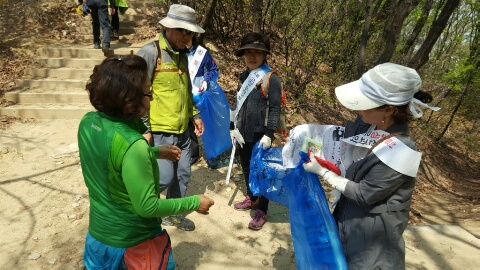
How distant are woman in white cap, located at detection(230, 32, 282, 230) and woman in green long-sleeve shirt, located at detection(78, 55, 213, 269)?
1.32m

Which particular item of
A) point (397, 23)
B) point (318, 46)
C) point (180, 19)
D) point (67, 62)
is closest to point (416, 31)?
point (318, 46)

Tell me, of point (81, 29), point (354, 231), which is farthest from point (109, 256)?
point (81, 29)

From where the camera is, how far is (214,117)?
11.8ft

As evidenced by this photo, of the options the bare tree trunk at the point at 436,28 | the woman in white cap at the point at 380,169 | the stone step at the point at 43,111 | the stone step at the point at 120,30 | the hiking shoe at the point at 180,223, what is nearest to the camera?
the woman in white cap at the point at 380,169

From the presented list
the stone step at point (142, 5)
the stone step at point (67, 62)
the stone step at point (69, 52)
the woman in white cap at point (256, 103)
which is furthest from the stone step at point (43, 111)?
the stone step at point (142, 5)

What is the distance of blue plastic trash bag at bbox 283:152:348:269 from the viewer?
1554 mm

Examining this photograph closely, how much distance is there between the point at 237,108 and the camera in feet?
9.69

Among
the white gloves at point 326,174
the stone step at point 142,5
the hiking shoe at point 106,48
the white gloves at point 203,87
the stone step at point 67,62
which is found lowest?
the stone step at point 67,62

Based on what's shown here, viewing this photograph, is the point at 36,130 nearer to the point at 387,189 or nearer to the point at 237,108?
the point at 237,108

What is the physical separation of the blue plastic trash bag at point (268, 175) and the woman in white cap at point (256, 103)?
A: 0.14m

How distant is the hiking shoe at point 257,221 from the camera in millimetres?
2943

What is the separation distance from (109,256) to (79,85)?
5.12 m

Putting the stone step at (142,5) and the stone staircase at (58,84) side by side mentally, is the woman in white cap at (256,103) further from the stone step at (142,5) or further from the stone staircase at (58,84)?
the stone step at (142,5)

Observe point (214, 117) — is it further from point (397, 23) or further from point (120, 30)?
point (120, 30)
